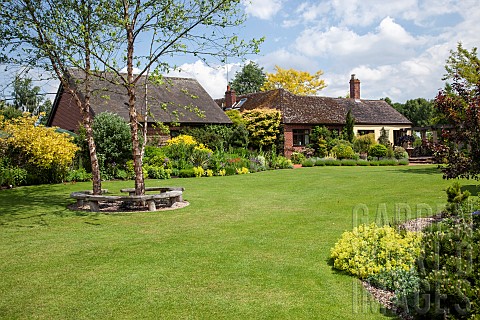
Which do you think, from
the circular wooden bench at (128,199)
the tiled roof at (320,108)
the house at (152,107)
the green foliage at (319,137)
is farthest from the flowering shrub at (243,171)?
the green foliage at (319,137)

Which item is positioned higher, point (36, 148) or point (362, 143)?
point (362, 143)

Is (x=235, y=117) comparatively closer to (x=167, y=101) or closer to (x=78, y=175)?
(x=167, y=101)

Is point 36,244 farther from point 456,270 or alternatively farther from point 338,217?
point 456,270

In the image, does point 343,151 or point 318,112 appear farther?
point 318,112

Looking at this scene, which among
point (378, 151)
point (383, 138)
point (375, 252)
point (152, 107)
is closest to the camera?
point (375, 252)

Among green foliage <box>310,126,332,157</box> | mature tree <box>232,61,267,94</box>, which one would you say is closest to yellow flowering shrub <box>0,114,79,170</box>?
green foliage <box>310,126,332,157</box>

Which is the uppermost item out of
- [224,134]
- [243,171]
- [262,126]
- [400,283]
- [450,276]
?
[262,126]

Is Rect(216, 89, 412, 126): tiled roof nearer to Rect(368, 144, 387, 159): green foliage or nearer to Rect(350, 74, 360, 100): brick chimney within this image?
Rect(350, 74, 360, 100): brick chimney

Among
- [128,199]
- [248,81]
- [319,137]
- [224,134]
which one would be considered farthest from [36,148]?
[248,81]

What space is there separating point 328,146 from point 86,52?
85.8 ft

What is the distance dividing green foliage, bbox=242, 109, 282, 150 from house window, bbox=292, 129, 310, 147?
2.26m

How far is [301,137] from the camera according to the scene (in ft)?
118

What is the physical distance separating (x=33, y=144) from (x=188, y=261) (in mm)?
12703

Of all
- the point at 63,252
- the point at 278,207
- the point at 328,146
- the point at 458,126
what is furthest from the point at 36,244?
the point at 328,146
